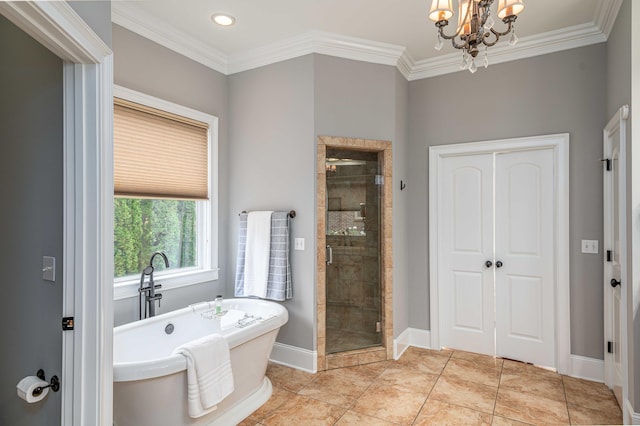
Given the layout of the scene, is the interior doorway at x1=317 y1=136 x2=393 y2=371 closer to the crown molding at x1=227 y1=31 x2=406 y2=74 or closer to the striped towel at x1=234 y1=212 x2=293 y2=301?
the striped towel at x1=234 y1=212 x2=293 y2=301

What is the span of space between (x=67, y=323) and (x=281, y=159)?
224 centimetres

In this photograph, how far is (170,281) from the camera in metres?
3.11

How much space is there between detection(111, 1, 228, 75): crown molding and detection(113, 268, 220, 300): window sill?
78.3 inches

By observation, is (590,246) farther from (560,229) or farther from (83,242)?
(83,242)

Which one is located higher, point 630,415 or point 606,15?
point 606,15

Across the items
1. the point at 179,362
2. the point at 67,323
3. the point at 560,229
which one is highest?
the point at 560,229

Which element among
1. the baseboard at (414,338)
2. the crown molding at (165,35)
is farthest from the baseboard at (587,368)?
the crown molding at (165,35)

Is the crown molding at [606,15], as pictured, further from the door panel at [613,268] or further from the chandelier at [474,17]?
the chandelier at [474,17]

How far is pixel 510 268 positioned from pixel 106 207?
3.39m

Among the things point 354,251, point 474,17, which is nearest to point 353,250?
point 354,251

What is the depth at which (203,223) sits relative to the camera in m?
3.56

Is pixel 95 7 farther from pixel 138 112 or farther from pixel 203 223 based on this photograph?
pixel 203 223

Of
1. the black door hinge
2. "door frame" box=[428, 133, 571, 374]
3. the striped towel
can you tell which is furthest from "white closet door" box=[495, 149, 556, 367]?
the black door hinge

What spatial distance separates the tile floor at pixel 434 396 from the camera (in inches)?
96.0
